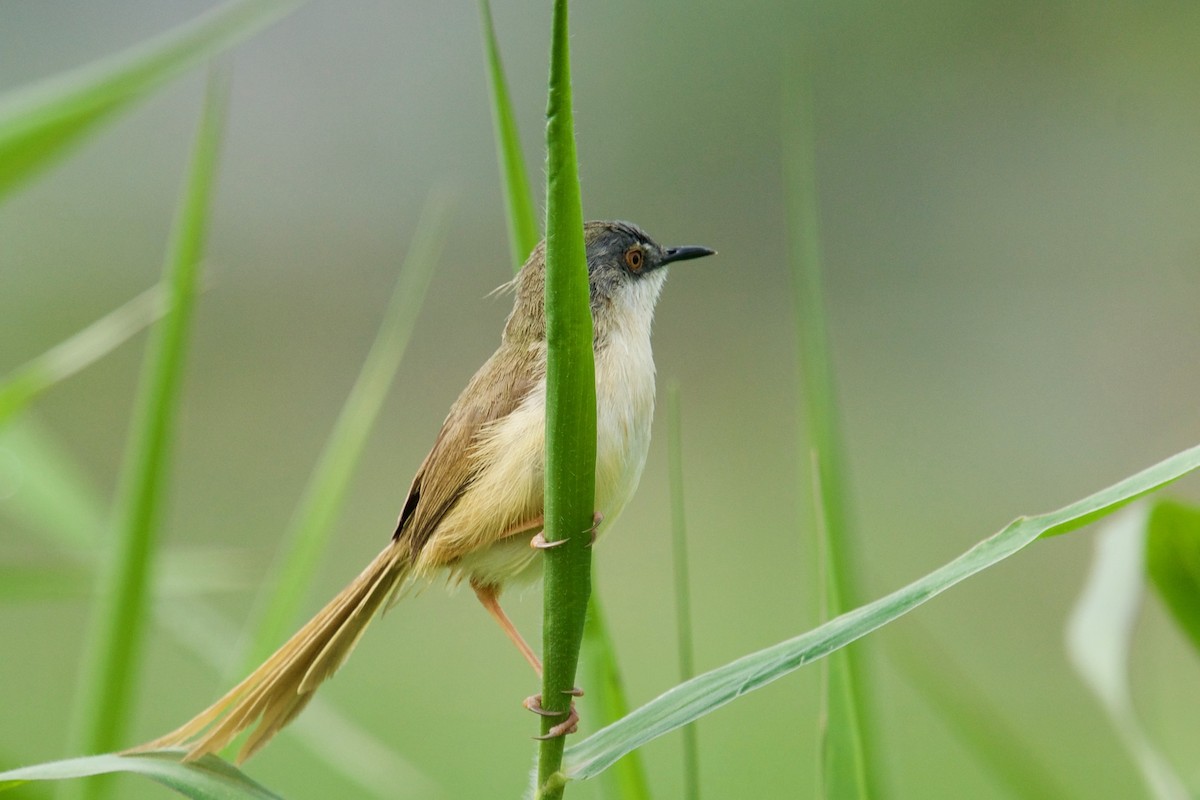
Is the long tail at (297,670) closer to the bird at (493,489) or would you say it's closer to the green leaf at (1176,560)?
the bird at (493,489)

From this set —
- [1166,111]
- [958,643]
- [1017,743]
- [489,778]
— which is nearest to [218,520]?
[489,778]

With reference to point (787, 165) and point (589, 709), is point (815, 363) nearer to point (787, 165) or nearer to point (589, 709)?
point (787, 165)

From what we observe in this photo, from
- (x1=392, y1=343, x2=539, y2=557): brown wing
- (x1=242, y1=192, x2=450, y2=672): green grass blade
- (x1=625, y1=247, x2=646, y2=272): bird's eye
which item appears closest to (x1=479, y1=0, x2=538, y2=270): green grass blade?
(x1=242, y1=192, x2=450, y2=672): green grass blade

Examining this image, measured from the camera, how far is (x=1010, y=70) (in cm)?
1110

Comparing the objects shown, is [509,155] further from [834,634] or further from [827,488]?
[834,634]

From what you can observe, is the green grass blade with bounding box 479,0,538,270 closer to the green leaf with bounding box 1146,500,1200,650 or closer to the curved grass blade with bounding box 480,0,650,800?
the curved grass blade with bounding box 480,0,650,800

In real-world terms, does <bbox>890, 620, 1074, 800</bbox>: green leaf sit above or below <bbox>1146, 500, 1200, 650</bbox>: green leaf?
below

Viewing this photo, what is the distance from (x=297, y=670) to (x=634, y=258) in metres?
0.99

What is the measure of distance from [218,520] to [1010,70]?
353 inches

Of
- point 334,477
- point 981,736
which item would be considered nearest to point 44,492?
point 334,477

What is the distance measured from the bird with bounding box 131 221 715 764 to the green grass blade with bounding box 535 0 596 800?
0.45 metres

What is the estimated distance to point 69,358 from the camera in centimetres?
158

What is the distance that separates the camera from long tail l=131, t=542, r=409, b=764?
135 centimetres

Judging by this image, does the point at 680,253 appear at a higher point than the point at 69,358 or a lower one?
higher
